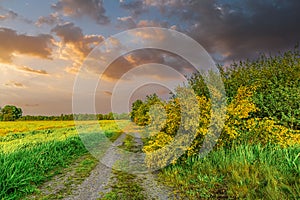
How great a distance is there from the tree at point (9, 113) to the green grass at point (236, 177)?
104476 mm

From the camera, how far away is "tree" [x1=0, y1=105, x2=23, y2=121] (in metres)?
98.3

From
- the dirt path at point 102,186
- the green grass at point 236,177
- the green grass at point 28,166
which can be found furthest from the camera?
the dirt path at point 102,186

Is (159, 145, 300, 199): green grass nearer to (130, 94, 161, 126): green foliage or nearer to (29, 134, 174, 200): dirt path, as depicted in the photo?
(29, 134, 174, 200): dirt path

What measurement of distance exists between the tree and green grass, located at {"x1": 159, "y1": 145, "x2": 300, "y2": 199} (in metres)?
104

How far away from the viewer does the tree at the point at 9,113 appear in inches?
3871

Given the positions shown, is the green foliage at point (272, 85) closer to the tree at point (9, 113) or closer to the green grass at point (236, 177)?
the green grass at point (236, 177)

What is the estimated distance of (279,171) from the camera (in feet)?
23.3

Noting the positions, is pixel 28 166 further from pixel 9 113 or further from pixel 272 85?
pixel 9 113

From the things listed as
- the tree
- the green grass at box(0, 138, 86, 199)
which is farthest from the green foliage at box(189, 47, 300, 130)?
the tree

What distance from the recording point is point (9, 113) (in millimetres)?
102062

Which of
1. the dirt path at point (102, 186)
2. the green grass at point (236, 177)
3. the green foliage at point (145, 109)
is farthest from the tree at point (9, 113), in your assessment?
the green grass at point (236, 177)

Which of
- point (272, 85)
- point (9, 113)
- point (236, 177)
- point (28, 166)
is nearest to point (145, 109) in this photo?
point (272, 85)

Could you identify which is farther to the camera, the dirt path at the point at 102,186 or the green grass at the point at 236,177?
the dirt path at the point at 102,186

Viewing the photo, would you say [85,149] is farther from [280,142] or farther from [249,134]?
[280,142]
